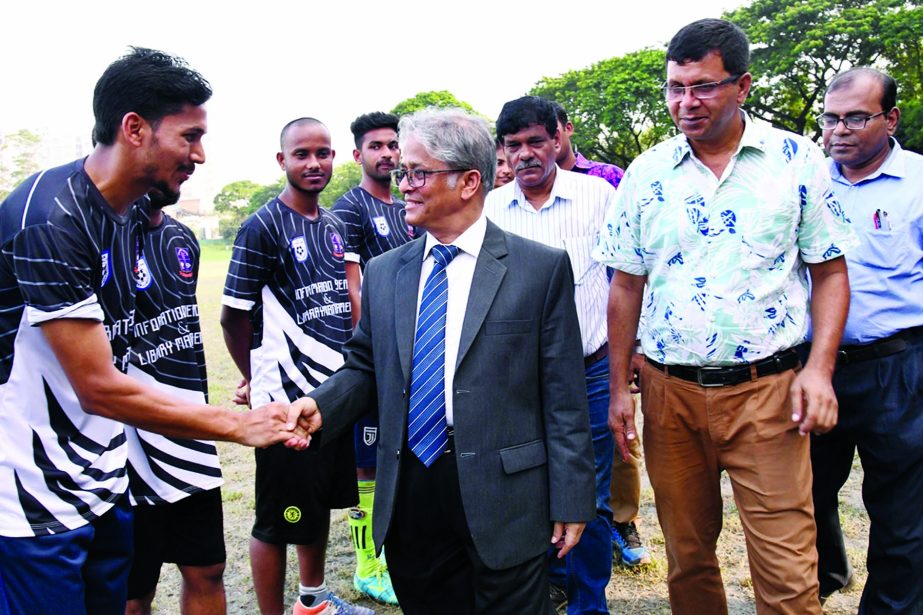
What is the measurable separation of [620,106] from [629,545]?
38.6 meters

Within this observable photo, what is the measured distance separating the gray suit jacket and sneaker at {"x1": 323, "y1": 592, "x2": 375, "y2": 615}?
171cm

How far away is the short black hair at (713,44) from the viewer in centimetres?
306

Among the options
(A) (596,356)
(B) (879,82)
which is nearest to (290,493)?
(A) (596,356)

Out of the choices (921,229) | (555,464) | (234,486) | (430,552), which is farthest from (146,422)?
(234,486)

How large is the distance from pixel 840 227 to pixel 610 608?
2415mm

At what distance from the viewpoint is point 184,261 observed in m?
3.55

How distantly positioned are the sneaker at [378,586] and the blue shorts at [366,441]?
627 millimetres

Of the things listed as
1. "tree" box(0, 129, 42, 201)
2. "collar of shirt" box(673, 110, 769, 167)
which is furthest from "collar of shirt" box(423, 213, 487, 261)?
"tree" box(0, 129, 42, 201)

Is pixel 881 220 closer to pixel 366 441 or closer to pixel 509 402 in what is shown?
pixel 509 402

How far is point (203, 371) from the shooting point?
359 cm

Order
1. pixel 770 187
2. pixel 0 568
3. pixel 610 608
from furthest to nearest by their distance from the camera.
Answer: pixel 610 608 → pixel 770 187 → pixel 0 568

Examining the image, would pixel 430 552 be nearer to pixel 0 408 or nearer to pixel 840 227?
pixel 0 408

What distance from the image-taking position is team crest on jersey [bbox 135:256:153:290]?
322cm

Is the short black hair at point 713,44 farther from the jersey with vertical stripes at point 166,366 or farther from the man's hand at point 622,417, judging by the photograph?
the jersey with vertical stripes at point 166,366
